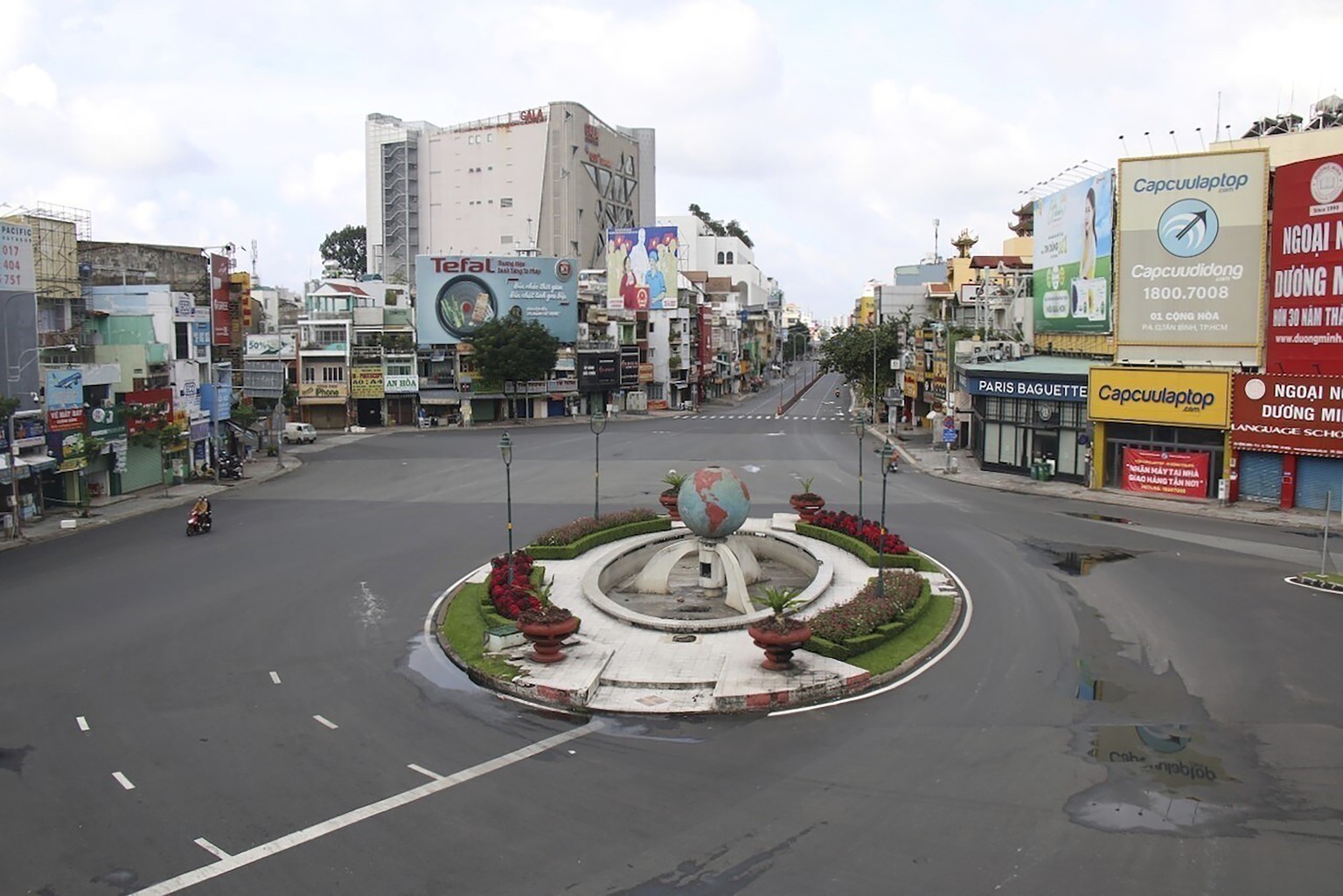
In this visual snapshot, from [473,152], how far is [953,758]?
117m

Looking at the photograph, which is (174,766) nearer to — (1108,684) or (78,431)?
(1108,684)

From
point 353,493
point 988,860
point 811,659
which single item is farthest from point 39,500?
point 988,860

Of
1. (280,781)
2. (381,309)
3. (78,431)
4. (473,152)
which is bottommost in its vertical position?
(280,781)

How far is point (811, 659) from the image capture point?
20938mm

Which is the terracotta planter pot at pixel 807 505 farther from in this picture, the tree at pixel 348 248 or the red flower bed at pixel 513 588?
the tree at pixel 348 248

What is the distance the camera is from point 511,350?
81625 mm

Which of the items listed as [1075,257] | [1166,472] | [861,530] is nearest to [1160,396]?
[1166,472]

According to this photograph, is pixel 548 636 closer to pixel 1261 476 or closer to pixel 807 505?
pixel 807 505

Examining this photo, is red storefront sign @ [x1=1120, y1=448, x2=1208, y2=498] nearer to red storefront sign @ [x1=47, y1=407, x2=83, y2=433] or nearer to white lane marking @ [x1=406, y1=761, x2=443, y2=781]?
white lane marking @ [x1=406, y1=761, x2=443, y2=781]

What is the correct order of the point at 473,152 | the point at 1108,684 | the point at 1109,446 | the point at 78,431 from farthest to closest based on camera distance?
the point at 473,152
the point at 1109,446
the point at 78,431
the point at 1108,684

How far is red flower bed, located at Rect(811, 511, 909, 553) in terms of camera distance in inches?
1176

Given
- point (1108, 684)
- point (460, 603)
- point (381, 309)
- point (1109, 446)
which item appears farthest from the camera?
point (381, 309)

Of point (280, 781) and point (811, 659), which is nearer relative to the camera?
point (280, 781)

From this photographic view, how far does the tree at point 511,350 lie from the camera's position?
268 ft
